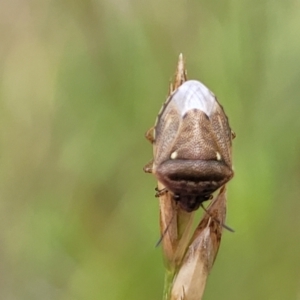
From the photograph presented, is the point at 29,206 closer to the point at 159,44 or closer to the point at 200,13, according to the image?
the point at 159,44

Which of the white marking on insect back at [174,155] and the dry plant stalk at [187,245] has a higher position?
the white marking on insect back at [174,155]

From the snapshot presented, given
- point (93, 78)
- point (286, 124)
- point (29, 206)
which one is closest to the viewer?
point (286, 124)

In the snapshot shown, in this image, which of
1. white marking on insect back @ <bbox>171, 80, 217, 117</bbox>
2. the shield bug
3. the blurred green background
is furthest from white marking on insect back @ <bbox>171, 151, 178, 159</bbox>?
Answer: the blurred green background

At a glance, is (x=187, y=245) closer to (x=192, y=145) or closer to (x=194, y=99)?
(x=192, y=145)

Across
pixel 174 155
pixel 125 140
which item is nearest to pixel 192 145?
pixel 174 155

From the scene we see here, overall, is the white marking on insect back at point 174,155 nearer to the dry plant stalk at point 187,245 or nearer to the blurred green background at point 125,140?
the dry plant stalk at point 187,245

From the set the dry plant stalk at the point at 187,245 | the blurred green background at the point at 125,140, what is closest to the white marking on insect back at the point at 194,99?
the dry plant stalk at the point at 187,245

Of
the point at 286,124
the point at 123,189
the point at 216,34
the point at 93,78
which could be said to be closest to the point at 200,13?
the point at 216,34
